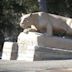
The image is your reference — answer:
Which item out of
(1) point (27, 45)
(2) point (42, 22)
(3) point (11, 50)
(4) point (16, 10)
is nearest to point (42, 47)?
(1) point (27, 45)

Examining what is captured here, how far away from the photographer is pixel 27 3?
3312 centimetres

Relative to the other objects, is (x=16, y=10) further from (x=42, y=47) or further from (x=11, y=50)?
(x=42, y=47)

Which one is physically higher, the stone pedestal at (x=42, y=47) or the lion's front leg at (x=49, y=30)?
the lion's front leg at (x=49, y=30)

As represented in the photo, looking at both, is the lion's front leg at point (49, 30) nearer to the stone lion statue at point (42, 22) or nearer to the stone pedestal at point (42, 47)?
the stone lion statue at point (42, 22)

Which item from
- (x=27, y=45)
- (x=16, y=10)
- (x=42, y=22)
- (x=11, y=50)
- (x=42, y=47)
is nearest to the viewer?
→ (x=42, y=47)

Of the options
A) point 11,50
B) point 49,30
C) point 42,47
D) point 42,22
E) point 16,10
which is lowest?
point 11,50

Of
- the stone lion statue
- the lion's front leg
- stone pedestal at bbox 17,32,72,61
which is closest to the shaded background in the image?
the stone lion statue

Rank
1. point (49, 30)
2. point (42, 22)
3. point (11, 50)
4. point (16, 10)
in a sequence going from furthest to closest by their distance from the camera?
point (16, 10) → point (49, 30) → point (42, 22) → point (11, 50)

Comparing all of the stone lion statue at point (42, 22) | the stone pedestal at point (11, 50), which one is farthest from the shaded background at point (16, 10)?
the stone pedestal at point (11, 50)

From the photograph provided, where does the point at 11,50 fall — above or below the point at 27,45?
below

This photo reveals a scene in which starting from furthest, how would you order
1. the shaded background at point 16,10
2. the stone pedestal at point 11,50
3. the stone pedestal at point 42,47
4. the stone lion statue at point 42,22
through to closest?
the shaded background at point 16,10 → the stone lion statue at point 42,22 → the stone pedestal at point 11,50 → the stone pedestal at point 42,47

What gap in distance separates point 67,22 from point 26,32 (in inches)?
95.9

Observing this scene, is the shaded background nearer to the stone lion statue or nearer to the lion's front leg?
the stone lion statue

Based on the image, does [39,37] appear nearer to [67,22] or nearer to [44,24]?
[44,24]
